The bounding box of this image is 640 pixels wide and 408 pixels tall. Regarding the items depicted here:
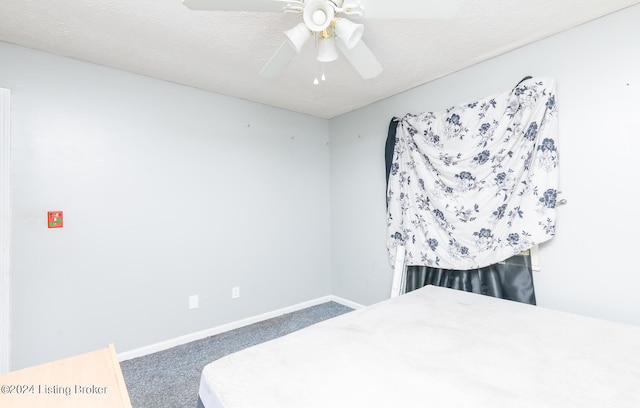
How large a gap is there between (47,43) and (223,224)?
1.78 m

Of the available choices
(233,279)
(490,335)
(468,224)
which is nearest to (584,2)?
(468,224)

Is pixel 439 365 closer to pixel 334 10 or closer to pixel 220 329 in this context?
pixel 334 10

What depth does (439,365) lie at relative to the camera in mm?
1204

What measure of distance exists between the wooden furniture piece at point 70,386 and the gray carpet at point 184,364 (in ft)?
3.39

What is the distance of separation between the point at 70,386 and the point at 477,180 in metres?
2.50

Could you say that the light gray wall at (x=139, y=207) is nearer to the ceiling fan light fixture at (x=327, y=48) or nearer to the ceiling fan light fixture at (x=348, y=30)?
the ceiling fan light fixture at (x=327, y=48)

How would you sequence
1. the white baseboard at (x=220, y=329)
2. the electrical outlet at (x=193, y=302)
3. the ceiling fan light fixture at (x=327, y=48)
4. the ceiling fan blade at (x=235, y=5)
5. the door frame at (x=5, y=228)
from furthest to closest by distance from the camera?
the electrical outlet at (x=193, y=302)
the white baseboard at (x=220, y=329)
the door frame at (x=5, y=228)
the ceiling fan light fixture at (x=327, y=48)
the ceiling fan blade at (x=235, y=5)

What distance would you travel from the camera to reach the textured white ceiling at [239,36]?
5.42ft

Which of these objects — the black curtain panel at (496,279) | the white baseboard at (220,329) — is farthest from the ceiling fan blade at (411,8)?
the white baseboard at (220,329)

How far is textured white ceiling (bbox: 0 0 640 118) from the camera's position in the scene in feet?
5.42

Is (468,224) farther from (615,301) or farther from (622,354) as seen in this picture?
(622,354)

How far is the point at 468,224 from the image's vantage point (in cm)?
229

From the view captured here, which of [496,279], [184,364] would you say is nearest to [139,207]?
[184,364]

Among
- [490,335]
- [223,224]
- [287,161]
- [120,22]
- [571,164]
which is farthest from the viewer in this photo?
[287,161]
